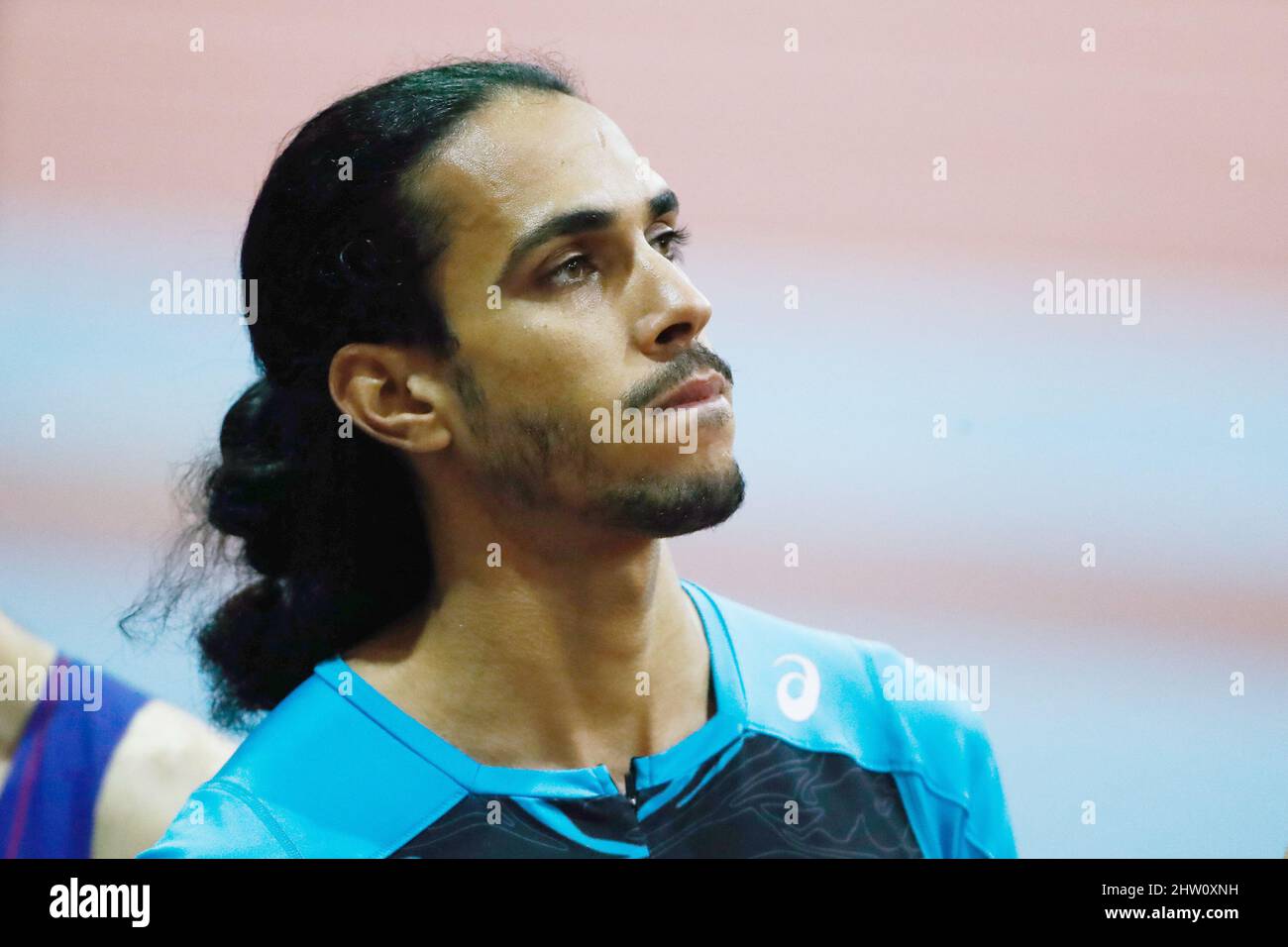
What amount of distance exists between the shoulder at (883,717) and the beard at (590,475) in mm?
327

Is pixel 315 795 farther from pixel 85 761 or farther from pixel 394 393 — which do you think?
pixel 85 761

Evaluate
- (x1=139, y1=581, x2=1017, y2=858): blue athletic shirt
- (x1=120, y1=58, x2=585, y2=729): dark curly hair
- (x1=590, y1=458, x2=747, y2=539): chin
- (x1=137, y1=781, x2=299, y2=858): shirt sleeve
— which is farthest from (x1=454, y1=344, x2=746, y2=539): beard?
(x1=137, y1=781, x2=299, y2=858): shirt sleeve

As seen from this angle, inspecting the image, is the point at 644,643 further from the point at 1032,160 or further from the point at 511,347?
the point at 1032,160

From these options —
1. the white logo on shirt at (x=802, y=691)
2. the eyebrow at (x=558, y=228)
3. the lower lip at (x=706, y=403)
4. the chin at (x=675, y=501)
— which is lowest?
the white logo on shirt at (x=802, y=691)

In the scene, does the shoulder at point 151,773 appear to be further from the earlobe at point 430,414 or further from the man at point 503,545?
the earlobe at point 430,414

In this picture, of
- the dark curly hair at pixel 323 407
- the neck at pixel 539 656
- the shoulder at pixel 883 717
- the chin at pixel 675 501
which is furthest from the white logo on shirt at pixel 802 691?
the dark curly hair at pixel 323 407

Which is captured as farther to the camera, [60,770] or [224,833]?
[60,770]

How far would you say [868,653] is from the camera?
2.40 m

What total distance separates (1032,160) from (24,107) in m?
1.72

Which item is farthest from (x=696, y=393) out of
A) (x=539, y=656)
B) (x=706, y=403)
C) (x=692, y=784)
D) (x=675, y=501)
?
(x=692, y=784)

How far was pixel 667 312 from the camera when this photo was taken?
2086 millimetres

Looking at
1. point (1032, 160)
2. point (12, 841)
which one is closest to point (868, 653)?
point (1032, 160)

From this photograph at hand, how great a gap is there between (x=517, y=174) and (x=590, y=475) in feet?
1.41

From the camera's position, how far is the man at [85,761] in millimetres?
2590
